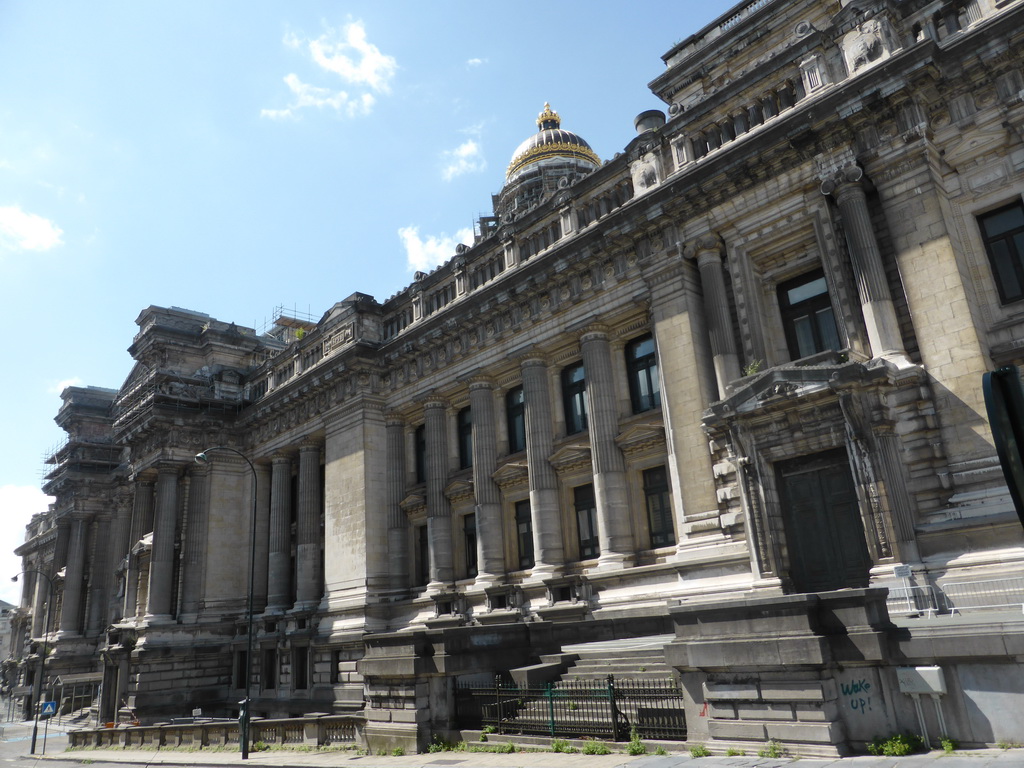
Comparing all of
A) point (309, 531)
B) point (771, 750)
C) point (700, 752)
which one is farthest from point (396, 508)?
point (771, 750)

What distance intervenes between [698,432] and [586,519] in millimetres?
6359

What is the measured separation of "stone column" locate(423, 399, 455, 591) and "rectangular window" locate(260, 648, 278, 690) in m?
10.3

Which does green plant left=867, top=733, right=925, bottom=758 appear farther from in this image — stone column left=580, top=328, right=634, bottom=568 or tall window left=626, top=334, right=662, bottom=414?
tall window left=626, top=334, right=662, bottom=414

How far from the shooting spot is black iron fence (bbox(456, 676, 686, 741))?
1381 cm

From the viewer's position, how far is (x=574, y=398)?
2820 centimetres

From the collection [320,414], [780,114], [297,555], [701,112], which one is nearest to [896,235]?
[780,114]

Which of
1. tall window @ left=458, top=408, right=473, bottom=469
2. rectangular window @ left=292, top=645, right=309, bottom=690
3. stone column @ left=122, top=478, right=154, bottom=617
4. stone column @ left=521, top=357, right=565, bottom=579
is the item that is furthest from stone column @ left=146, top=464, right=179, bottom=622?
stone column @ left=521, top=357, right=565, bottom=579

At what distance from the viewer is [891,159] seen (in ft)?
63.2

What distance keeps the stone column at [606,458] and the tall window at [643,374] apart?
30.5 inches

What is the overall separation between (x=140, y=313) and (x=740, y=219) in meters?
40.8

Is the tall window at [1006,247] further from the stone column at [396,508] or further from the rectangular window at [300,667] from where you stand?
the rectangular window at [300,667]

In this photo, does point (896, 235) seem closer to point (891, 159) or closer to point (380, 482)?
point (891, 159)

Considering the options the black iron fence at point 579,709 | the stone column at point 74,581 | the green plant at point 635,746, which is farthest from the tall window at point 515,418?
the stone column at point 74,581

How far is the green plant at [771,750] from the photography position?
11000 millimetres
